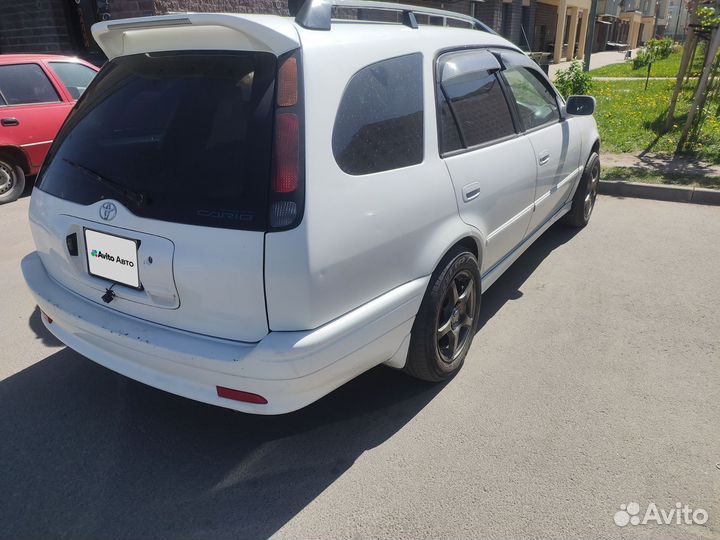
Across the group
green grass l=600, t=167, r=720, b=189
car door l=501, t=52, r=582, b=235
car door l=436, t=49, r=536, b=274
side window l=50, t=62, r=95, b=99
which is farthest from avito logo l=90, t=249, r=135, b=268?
green grass l=600, t=167, r=720, b=189

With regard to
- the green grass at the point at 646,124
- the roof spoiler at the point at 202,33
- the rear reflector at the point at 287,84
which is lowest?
the green grass at the point at 646,124

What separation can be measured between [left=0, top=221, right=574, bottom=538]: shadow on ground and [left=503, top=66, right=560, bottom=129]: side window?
2.01 meters

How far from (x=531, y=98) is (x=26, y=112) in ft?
19.2

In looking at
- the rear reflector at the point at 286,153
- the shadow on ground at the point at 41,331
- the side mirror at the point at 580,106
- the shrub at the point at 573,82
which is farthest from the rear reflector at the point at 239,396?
the shrub at the point at 573,82

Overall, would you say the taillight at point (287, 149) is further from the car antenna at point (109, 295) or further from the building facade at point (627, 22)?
the building facade at point (627, 22)

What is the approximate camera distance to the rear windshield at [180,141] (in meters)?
1.97

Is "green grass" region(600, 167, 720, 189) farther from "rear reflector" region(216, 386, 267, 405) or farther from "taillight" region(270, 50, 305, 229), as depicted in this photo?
"rear reflector" region(216, 386, 267, 405)

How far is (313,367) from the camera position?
2.00 m

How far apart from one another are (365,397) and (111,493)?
1241mm

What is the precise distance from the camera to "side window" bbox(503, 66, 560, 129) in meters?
3.66

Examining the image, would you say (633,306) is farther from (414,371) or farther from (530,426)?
(414,371)

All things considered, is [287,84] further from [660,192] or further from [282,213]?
[660,192]

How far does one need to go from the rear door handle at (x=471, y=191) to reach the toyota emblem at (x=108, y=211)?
1.61 meters

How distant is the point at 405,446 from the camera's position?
2.51 m
